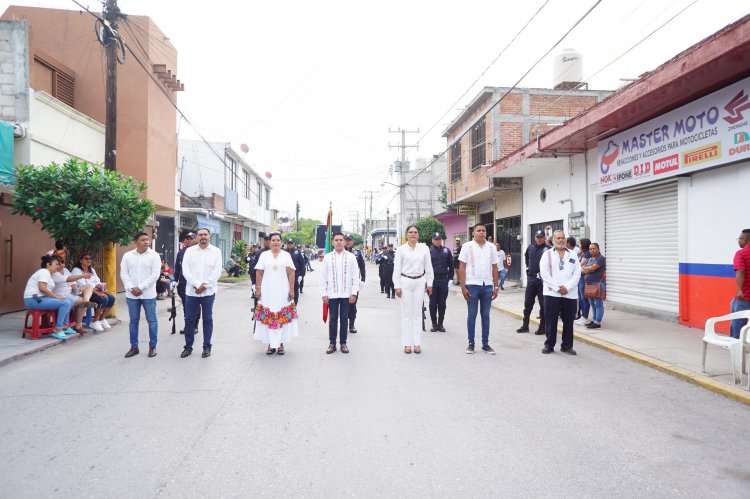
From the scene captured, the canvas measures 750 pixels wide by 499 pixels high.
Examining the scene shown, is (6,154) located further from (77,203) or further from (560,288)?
(560,288)

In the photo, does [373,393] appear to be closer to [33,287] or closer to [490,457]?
[490,457]

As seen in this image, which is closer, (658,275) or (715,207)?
(715,207)

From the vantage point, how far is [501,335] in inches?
377

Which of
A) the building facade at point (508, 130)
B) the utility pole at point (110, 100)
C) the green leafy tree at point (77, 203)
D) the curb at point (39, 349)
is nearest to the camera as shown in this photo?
the curb at point (39, 349)

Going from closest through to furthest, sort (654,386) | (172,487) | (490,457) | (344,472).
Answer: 1. (172,487)
2. (344,472)
3. (490,457)
4. (654,386)

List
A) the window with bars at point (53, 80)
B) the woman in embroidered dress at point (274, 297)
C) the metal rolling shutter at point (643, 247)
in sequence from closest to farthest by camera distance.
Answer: the woman in embroidered dress at point (274, 297) < the metal rolling shutter at point (643, 247) < the window with bars at point (53, 80)

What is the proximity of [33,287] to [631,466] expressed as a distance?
9.06 m

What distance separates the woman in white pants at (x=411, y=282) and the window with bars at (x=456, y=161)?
61.3 ft

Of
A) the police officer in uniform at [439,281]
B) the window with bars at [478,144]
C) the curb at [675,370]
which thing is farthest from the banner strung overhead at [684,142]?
the window with bars at [478,144]

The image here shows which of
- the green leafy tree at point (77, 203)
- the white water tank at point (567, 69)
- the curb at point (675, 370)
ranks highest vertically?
the white water tank at point (567, 69)

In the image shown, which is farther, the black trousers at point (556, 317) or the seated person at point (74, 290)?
the seated person at point (74, 290)

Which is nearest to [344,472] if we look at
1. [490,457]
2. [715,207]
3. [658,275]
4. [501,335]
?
[490,457]

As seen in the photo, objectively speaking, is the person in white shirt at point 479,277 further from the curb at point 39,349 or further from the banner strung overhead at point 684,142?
the curb at point 39,349

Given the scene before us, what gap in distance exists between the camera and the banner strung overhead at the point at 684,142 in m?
8.43
